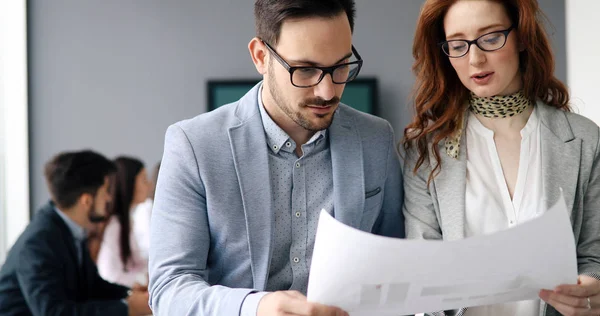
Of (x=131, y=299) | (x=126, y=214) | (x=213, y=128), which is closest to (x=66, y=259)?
(x=131, y=299)

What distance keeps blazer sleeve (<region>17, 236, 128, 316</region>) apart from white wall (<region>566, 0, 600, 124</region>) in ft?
6.77

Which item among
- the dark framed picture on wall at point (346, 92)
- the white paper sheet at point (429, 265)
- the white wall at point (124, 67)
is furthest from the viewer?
the white wall at point (124, 67)

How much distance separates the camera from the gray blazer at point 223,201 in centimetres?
145

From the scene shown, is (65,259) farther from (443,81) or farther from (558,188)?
(558,188)

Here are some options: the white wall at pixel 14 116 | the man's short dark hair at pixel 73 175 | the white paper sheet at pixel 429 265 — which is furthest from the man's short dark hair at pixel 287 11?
the white wall at pixel 14 116

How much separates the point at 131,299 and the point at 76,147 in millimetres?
2232

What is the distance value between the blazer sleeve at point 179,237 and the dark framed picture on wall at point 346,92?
3325 millimetres

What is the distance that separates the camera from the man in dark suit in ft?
9.12

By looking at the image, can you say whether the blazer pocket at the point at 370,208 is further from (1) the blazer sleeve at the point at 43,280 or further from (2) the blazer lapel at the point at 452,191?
(1) the blazer sleeve at the point at 43,280

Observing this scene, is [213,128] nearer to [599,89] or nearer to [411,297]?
[411,297]

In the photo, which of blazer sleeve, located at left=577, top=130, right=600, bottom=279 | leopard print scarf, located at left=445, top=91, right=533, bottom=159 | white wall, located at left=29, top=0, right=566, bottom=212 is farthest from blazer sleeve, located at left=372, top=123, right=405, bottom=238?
white wall, located at left=29, top=0, right=566, bottom=212

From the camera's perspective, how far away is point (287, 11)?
1512 mm

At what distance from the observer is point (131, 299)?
309 cm

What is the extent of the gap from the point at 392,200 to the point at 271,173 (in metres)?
0.31
